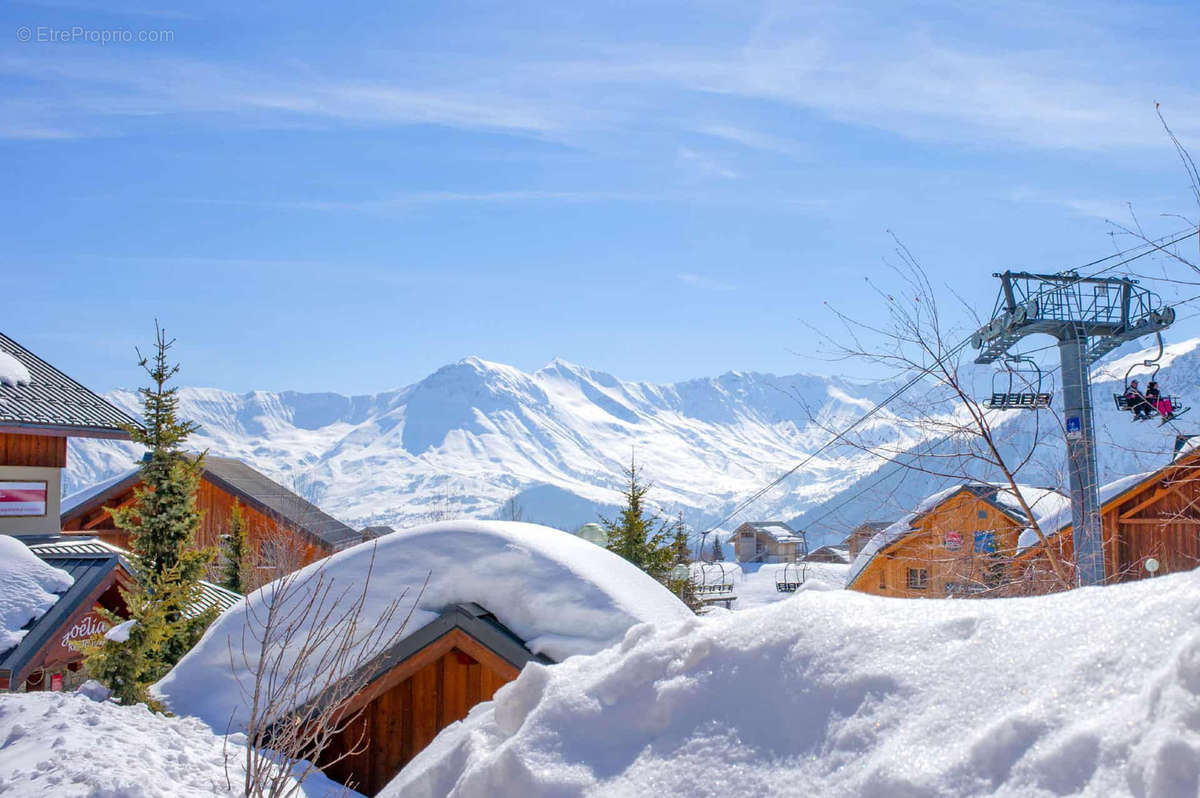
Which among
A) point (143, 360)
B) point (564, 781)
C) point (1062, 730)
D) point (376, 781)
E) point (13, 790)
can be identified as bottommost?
point (376, 781)

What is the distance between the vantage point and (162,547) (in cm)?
1187

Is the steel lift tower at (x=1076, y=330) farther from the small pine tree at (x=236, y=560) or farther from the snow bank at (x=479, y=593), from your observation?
the small pine tree at (x=236, y=560)

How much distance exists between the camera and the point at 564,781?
2.97 meters

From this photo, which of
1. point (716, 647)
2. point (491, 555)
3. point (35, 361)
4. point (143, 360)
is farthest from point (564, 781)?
point (35, 361)

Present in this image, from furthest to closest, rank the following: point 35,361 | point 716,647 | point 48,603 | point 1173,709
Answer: point 35,361 → point 48,603 → point 716,647 → point 1173,709

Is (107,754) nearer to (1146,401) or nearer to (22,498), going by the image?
(1146,401)

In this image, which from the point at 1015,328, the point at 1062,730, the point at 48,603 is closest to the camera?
the point at 1062,730

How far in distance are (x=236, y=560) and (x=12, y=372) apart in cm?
696

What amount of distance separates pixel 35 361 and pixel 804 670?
21865mm

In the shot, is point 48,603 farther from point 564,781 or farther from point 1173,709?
point 1173,709

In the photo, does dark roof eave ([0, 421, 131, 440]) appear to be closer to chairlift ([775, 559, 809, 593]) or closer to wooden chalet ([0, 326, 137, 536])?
wooden chalet ([0, 326, 137, 536])

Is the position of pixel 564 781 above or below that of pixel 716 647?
below

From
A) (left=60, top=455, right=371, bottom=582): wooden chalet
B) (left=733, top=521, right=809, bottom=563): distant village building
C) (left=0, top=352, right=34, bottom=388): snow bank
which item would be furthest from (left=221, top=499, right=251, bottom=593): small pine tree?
(left=733, top=521, right=809, bottom=563): distant village building

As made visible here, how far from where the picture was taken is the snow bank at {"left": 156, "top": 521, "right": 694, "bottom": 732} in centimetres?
728
